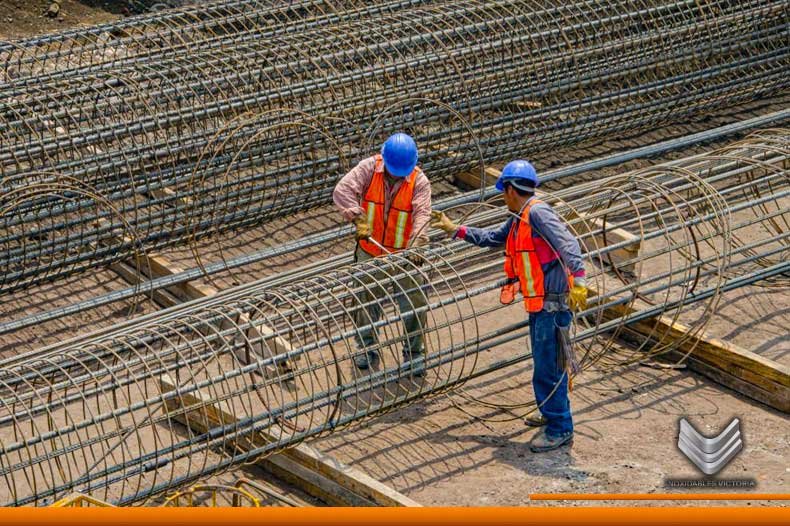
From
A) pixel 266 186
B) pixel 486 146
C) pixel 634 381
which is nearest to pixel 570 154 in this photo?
pixel 486 146

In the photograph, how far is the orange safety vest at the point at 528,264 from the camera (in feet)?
24.0

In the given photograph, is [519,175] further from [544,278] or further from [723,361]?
[723,361]

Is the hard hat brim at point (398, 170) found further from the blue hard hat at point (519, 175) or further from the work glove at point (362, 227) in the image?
the blue hard hat at point (519, 175)

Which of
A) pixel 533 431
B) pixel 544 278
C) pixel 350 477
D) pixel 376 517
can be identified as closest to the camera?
pixel 376 517

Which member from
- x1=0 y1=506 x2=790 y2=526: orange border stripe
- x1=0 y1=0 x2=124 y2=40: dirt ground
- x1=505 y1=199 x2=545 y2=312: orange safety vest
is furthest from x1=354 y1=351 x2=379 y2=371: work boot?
x1=0 y1=0 x2=124 y2=40: dirt ground

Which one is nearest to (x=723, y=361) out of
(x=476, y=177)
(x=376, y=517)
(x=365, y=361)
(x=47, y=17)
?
(x=365, y=361)

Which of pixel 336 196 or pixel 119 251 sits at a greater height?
pixel 336 196

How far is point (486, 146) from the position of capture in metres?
11.0

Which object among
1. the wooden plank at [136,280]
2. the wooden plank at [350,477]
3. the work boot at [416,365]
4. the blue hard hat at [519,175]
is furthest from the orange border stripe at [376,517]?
the wooden plank at [136,280]

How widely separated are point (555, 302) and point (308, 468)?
1621 millimetres

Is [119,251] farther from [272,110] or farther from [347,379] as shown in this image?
[347,379]

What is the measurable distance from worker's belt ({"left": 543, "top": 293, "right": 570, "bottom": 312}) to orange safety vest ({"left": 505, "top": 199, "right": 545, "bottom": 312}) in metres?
0.03

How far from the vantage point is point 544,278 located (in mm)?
7320

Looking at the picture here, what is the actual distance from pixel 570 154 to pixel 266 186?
307 centimetres
